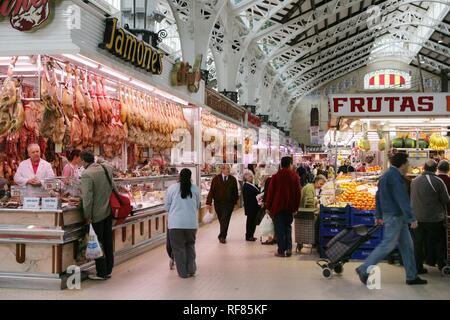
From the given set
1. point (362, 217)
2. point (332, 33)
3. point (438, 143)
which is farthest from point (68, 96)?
point (332, 33)

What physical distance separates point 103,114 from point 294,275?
3.41 metres

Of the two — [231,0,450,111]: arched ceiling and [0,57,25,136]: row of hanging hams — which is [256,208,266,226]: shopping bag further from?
[231,0,450,111]: arched ceiling

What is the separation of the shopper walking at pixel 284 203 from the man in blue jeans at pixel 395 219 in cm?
214

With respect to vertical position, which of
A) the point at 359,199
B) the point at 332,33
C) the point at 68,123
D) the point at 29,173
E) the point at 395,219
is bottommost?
the point at 395,219

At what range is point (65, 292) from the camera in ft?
19.5

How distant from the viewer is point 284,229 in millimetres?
8422

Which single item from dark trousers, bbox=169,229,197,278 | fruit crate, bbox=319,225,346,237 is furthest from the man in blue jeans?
dark trousers, bbox=169,229,197,278

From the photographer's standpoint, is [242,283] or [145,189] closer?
[242,283]

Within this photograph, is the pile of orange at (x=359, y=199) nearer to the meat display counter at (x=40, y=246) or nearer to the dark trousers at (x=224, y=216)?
the dark trousers at (x=224, y=216)

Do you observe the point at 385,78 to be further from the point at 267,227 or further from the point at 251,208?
the point at 267,227

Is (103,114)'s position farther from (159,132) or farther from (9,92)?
(159,132)

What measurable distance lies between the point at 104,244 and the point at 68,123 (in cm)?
155

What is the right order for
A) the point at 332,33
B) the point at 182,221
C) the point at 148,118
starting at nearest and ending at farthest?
the point at 182,221 < the point at 148,118 < the point at 332,33

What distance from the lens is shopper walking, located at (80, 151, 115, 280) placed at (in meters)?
6.41
